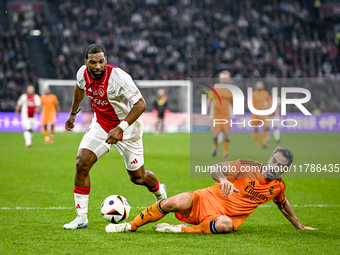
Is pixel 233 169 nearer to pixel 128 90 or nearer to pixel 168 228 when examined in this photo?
pixel 168 228

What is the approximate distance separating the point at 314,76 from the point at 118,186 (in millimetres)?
22867

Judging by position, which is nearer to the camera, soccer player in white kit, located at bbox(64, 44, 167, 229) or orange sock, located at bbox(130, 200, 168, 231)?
orange sock, located at bbox(130, 200, 168, 231)

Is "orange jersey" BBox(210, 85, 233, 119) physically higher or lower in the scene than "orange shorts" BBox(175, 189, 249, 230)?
higher

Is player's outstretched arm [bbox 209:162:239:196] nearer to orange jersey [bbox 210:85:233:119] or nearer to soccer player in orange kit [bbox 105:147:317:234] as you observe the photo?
soccer player in orange kit [bbox 105:147:317:234]

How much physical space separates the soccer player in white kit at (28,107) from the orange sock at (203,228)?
36.9 feet

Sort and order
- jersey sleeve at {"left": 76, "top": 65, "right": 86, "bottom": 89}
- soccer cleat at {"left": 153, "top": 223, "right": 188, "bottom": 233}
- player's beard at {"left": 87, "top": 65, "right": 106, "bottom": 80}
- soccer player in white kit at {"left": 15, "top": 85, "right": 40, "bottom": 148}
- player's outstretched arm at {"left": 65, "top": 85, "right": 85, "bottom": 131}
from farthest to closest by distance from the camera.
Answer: soccer player in white kit at {"left": 15, "top": 85, "right": 40, "bottom": 148} → player's outstretched arm at {"left": 65, "top": 85, "right": 85, "bottom": 131} → jersey sleeve at {"left": 76, "top": 65, "right": 86, "bottom": 89} → player's beard at {"left": 87, "top": 65, "right": 106, "bottom": 80} → soccer cleat at {"left": 153, "top": 223, "right": 188, "bottom": 233}

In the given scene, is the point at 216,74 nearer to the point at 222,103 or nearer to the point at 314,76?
the point at 314,76

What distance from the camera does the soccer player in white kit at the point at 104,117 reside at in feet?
15.8

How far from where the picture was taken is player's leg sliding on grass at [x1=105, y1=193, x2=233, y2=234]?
4.55 metres

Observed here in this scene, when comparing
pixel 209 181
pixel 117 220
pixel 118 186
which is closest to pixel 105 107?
pixel 117 220

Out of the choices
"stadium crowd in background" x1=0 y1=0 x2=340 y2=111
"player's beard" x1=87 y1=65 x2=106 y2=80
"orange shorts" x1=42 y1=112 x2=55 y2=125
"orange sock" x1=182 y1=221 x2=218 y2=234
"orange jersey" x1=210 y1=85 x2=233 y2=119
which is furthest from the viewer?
"stadium crowd in background" x1=0 y1=0 x2=340 y2=111

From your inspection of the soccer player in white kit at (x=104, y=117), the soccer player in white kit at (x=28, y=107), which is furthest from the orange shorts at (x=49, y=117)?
the soccer player in white kit at (x=104, y=117)

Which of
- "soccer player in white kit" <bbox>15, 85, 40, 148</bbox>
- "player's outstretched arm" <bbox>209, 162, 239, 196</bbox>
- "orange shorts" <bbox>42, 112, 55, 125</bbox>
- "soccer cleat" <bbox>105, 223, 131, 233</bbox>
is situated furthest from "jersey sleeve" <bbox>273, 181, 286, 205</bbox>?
"orange shorts" <bbox>42, 112, 55, 125</bbox>

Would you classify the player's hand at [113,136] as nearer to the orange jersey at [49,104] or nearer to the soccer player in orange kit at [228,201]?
the soccer player in orange kit at [228,201]
